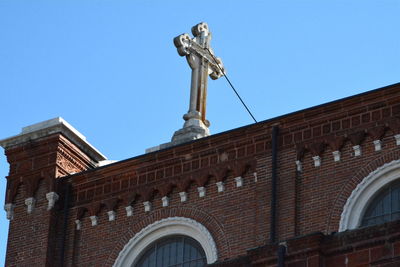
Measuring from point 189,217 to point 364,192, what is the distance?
4364mm

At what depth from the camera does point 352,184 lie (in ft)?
115

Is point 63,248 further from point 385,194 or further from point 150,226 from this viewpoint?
point 385,194

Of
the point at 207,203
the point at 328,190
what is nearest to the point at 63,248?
the point at 207,203

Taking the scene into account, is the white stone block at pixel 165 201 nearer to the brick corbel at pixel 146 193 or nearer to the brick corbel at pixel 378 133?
the brick corbel at pixel 146 193

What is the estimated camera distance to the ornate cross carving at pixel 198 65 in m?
40.5

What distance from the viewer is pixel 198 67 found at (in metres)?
40.9

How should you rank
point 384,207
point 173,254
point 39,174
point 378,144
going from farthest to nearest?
point 39,174
point 173,254
point 378,144
point 384,207

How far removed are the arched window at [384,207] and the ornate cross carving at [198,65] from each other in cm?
669

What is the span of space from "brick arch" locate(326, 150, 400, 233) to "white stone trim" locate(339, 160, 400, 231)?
0.29 ft

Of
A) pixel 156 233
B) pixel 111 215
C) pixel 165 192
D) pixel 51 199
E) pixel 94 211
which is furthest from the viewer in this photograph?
pixel 51 199

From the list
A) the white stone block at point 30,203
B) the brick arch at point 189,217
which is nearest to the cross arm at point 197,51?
the brick arch at point 189,217

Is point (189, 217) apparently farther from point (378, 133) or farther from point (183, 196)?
point (378, 133)

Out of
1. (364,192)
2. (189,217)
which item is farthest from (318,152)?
(189,217)

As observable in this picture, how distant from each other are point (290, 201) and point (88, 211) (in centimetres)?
545
